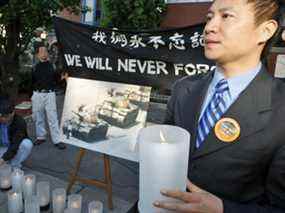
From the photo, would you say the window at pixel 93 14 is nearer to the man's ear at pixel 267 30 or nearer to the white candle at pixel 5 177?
the white candle at pixel 5 177

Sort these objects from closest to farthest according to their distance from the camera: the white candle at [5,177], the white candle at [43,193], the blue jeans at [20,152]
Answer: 1. the white candle at [43,193]
2. the white candle at [5,177]
3. the blue jeans at [20,152]

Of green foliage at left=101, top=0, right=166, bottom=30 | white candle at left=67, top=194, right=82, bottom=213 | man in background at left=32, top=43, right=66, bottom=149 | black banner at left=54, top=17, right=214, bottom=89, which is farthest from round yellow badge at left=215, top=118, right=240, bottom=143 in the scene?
green foliage at left=101, top=0, right=166, bottom=30

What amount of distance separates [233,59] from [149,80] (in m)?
1.90

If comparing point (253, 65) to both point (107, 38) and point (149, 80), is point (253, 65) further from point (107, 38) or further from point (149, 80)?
point (107, 38)

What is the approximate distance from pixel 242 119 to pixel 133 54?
2094mm

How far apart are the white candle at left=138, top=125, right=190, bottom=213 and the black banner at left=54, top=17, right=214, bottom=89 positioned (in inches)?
72.4

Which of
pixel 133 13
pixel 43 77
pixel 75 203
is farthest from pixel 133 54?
pixel 133 13

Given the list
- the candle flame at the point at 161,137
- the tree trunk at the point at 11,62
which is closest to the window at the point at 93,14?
the tree trunk at the point at 11,62

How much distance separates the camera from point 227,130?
1129 mm

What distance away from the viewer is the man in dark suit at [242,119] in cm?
107

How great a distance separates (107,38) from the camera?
3219 mm

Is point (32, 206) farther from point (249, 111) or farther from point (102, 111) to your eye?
point (249, 111)

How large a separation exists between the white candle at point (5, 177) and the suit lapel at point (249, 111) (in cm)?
317

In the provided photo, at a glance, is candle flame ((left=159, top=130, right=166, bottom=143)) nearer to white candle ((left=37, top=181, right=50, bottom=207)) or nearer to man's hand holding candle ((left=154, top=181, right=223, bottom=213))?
man's hand holding candle ((left=154, top=181, right=223, bottom=213))
